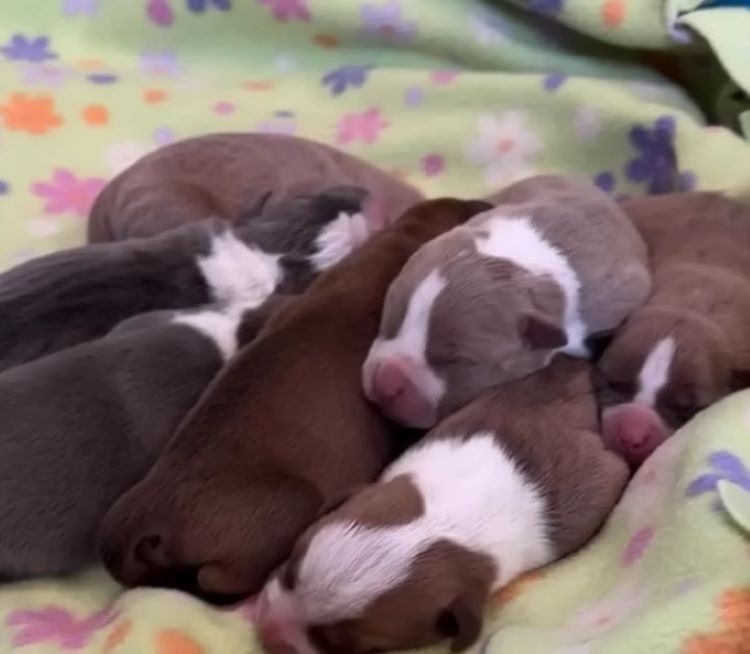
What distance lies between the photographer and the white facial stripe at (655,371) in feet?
5.20

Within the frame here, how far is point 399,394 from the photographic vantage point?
5.04 feet

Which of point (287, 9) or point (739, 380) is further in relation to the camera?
point (287, 9)

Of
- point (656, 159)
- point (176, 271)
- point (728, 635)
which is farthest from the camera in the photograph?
point (656, 159)

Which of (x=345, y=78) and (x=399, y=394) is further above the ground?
(x=345, y=78)

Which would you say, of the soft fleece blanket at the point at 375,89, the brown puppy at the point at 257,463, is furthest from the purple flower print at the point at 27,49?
the brown puppy at the point at 257,463

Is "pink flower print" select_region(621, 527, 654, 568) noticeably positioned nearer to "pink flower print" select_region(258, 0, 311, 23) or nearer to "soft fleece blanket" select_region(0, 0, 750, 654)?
"soft fleece blanket" select_region(0, 0, 750, 654)

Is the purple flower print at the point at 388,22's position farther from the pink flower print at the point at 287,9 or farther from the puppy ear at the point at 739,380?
the puppy ear at the point at 739,380

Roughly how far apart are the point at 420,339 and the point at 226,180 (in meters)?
0.68

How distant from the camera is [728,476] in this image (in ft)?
4.29

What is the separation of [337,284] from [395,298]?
0.40 feet

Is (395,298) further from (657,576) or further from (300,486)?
(657,576)

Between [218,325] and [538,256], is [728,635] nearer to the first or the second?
[538,256]

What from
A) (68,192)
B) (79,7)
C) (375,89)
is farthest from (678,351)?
(79,7)

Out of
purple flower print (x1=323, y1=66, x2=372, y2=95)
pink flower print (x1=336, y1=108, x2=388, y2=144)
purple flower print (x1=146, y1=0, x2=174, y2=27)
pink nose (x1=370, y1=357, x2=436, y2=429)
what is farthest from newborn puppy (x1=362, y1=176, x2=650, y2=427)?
purple flower print (x1=146, y1=0, x2=174, y2=27)
